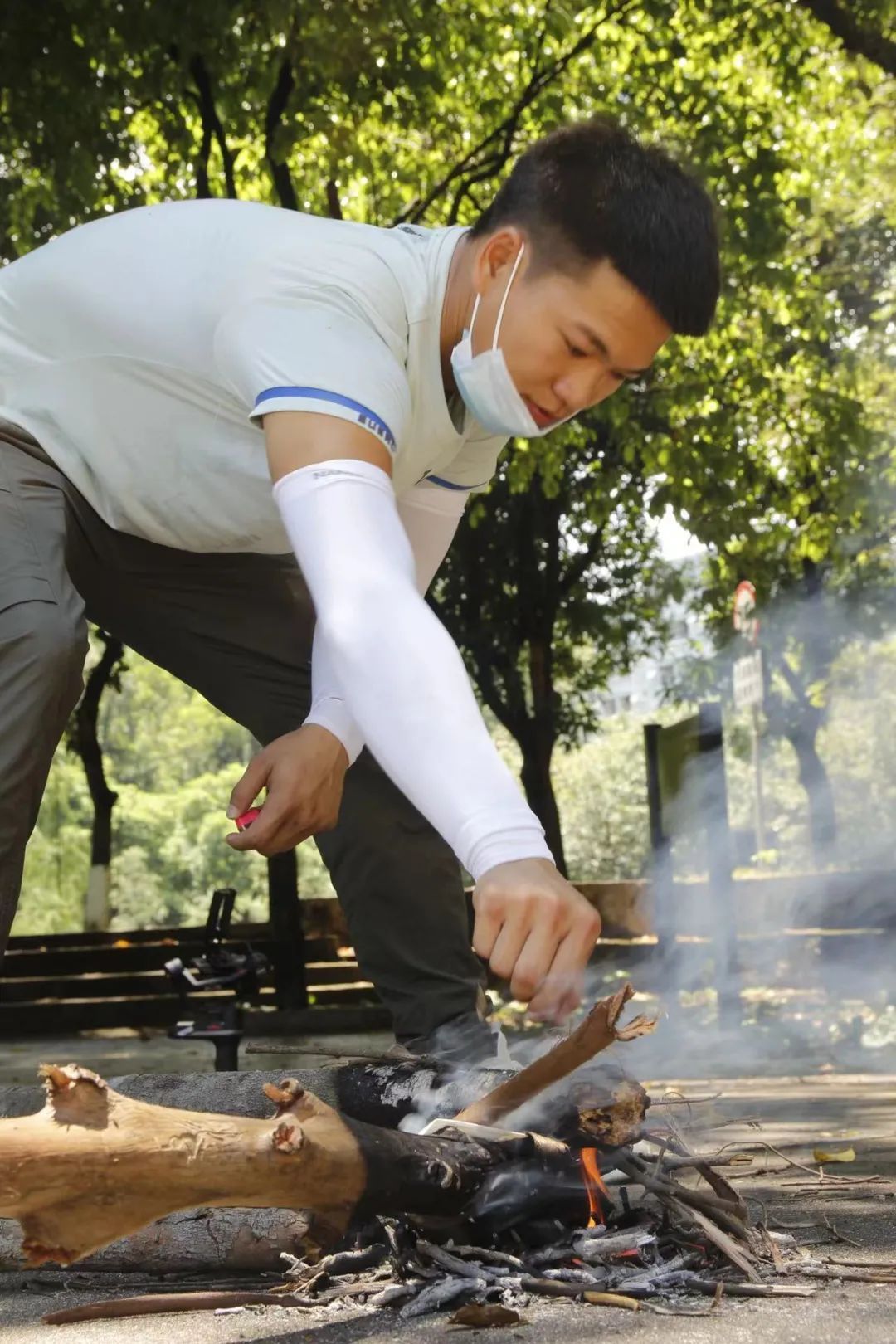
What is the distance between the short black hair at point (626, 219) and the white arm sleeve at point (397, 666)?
2.03 ft

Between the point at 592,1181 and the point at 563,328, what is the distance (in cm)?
140

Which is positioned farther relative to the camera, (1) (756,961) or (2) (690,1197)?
(1) (756,961)

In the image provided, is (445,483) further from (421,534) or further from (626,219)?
(626,219)

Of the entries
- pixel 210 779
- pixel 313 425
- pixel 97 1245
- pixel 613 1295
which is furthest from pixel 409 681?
pixel 210 779

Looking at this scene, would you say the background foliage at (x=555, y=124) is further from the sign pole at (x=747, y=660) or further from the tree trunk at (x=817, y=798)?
the sign pole at (x=747, y=660)

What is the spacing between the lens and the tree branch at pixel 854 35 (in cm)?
755

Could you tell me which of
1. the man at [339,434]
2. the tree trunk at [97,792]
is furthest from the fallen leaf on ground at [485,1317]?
the tree trunk at [97,792]

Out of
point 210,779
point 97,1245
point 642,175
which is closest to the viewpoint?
point 97,1245

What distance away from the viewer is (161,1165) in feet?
5.36

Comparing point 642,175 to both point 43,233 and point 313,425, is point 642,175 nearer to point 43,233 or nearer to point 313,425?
point 313,425

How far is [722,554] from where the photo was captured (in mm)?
12695

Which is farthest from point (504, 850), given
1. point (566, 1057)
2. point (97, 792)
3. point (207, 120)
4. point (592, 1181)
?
point (97, 792)

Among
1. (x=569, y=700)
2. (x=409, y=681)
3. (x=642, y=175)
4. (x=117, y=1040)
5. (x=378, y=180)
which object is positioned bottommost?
(x=117, y=1040)

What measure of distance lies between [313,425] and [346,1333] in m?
1.24
